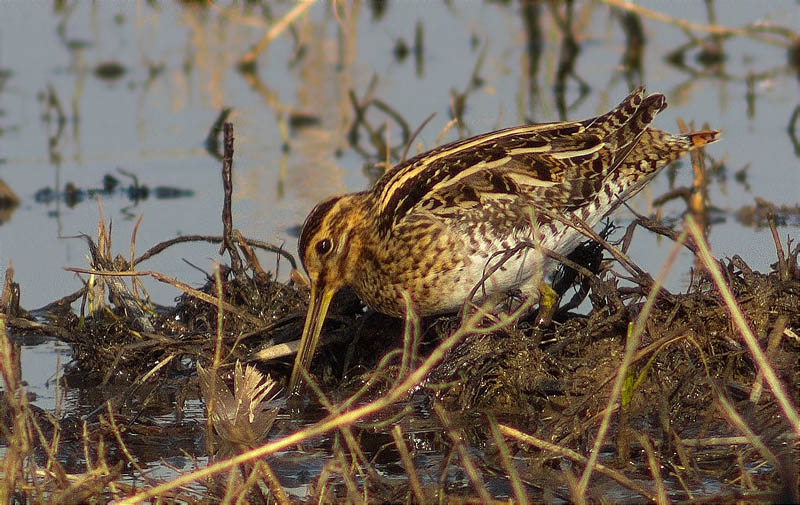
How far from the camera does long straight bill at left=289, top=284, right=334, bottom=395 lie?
217 inches

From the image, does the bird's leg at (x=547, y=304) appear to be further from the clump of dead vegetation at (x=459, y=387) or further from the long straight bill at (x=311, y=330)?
the long straight bill at (x=311, y=330)

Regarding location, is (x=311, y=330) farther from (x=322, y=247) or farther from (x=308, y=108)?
(x=308, y=108)

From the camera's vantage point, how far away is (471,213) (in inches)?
214

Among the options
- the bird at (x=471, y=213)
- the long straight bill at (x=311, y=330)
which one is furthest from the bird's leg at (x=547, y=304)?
the long straight bill at (x=311, y=330)

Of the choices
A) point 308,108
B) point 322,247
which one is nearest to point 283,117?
point 308,108

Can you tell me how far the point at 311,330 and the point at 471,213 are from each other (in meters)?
0.82

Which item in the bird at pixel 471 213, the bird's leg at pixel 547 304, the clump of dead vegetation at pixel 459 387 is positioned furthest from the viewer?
the bird's leg at pixel 547 304

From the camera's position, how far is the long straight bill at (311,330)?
217 inches

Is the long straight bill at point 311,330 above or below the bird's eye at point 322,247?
below

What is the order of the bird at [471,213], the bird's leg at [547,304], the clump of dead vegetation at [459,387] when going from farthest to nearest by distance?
1. the bird's leg at [547,304]
2. the bird at [471,213]
3. the clump of dead vegetation at [459,387]

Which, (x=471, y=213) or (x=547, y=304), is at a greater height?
(x=471, y=213)

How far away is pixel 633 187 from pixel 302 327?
159 centimetres

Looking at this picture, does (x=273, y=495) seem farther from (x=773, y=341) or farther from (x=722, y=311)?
(x=722, y=311)

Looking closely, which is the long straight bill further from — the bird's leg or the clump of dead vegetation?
the bird's leg
